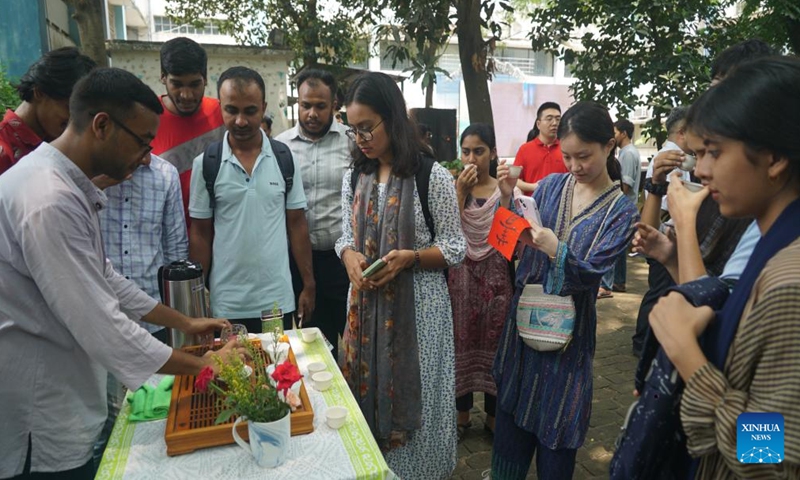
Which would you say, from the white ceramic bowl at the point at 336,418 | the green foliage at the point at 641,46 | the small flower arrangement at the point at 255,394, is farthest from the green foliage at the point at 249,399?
the green foliage at the point at 641,46

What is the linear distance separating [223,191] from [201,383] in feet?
4.16

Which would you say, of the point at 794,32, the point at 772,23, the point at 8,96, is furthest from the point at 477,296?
the point at 794,32

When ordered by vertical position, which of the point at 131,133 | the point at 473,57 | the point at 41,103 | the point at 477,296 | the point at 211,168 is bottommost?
the point at 477,296

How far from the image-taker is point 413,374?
2283 mm

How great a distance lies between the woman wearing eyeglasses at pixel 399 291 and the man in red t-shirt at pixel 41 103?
1276 mm

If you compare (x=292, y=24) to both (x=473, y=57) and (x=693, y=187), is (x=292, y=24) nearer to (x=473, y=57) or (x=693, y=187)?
(x=473, y=57)

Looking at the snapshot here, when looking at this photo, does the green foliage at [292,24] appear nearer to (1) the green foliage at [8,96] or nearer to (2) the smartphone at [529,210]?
(1) the green foliage at [8,96]

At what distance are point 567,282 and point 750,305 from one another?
103 centimetres

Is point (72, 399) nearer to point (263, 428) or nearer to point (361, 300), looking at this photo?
point (263, 428)

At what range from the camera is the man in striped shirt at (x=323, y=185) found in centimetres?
315

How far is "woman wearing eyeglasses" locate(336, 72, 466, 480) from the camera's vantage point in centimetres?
227

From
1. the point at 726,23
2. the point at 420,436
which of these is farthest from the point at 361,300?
the point at 726,23

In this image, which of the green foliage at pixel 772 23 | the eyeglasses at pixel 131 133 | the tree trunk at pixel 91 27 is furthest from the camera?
the green foliage at pixel 772 23

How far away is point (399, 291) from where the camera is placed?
2287mm
